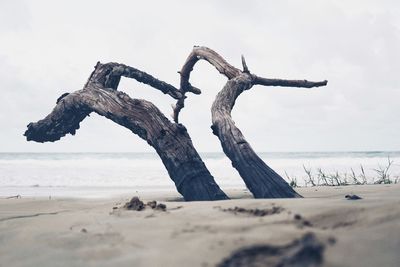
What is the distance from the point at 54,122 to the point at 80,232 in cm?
329

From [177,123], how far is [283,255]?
271 cm

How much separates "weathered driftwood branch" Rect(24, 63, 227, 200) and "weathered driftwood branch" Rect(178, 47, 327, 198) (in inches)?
11.9

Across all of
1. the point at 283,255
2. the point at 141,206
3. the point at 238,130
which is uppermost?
the point at 238,130

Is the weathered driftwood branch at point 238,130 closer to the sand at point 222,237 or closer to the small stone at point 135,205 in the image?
the sand at point 222,237

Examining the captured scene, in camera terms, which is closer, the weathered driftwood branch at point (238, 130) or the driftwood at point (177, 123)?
the weathered driftwood branch at point (238, 130)

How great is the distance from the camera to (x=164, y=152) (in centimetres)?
391

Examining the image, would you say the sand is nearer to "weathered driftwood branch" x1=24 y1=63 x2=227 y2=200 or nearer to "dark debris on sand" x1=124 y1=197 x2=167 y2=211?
"dark debris on sand" x1=124 y1=197 x2=167 y2=211

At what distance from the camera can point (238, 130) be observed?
4.01 meters

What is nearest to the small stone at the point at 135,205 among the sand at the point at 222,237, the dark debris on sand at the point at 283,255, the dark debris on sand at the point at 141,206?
the dark debris on sand at the point at 141,206

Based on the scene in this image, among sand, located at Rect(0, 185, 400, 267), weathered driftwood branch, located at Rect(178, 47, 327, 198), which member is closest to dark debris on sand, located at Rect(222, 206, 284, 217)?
sand, located at Rect(0, 185, 400, 267)

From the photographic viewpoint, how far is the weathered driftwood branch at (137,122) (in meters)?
3.77

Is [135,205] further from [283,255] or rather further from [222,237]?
[283,255]

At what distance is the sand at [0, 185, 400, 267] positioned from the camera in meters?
1.61

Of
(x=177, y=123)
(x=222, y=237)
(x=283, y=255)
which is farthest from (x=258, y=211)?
(x=177, y=123)
